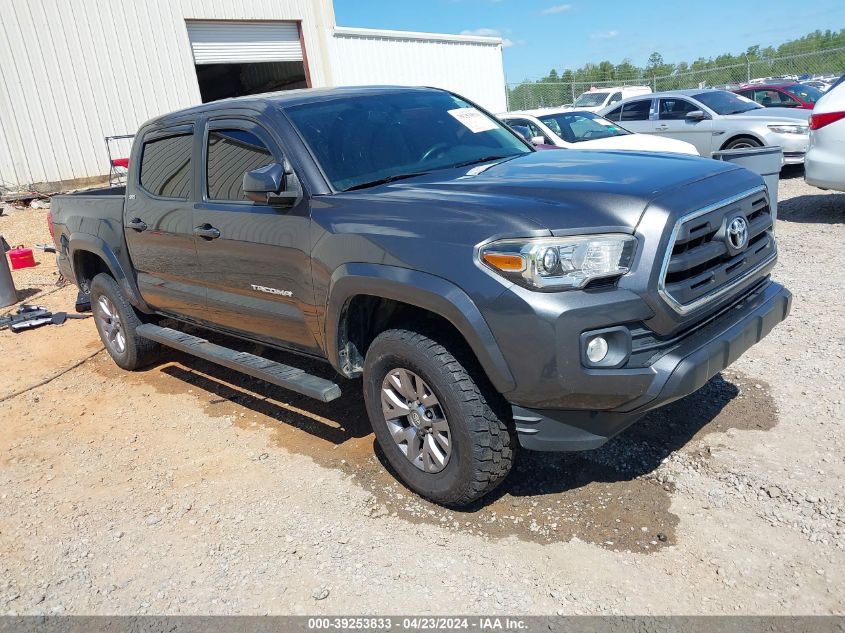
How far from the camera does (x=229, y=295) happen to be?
436 centimetres

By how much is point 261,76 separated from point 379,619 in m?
25.2

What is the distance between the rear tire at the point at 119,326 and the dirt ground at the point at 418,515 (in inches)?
30.6

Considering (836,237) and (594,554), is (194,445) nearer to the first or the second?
(594,554)

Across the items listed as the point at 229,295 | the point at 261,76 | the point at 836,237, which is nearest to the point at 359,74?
the point at 261,76

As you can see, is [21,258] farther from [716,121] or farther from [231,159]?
[716,121]

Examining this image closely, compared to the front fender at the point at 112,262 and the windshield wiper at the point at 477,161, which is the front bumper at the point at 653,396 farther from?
the front fender at the point at 112,262

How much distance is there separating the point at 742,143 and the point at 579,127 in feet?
9.77

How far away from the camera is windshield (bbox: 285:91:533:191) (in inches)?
150

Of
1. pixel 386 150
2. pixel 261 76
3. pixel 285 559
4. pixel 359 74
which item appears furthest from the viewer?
pixel 261 76

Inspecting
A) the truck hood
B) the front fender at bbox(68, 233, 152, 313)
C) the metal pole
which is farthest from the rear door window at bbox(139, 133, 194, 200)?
the metal pole

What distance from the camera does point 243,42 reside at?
17.2 m

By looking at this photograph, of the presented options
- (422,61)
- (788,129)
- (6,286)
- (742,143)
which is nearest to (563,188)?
(6,286)

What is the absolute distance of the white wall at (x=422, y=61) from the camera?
62.8 feet

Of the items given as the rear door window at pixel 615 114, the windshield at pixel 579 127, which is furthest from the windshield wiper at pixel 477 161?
the rear door window at pixel 615 114
